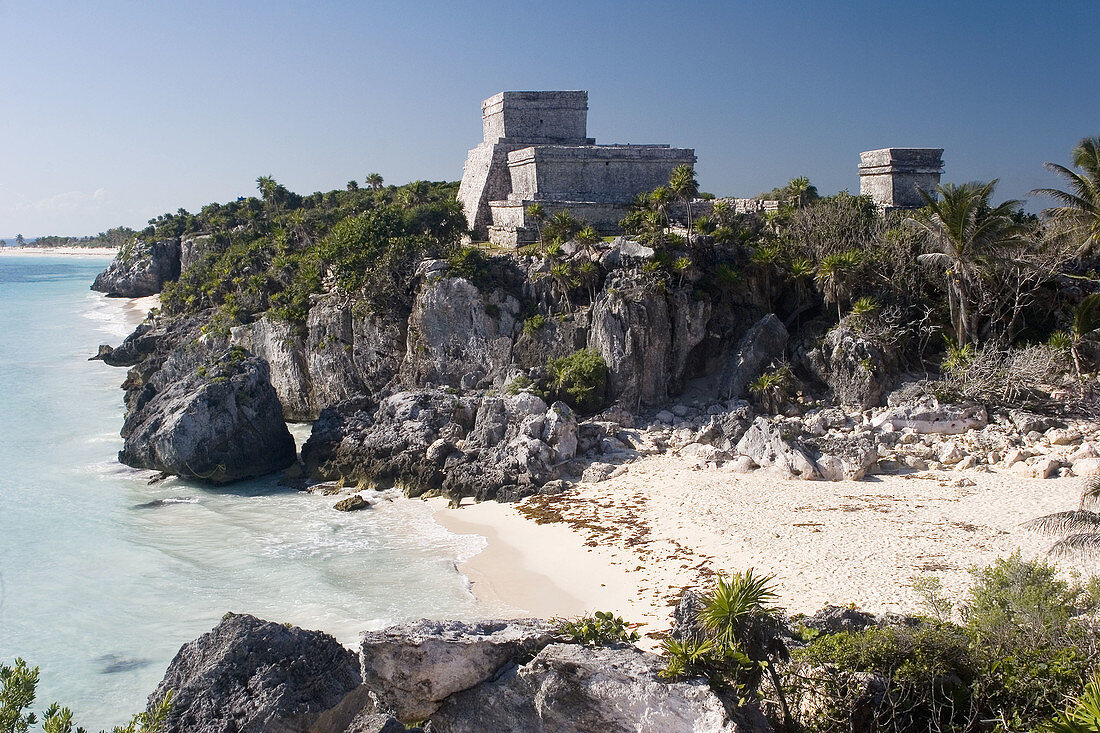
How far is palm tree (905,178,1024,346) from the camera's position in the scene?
701 inches

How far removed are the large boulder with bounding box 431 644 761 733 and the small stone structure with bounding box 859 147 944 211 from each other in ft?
63.7

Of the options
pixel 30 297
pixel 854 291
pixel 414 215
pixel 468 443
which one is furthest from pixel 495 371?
pixel 30 297

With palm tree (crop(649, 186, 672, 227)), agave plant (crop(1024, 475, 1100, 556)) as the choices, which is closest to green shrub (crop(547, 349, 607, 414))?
palm tree (crop(649, 186, 672, 227))

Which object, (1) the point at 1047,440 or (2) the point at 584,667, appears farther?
(1) the point at 1047,440

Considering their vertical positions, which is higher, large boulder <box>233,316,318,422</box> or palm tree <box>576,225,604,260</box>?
palm tree <box>576,225,604,260</box>

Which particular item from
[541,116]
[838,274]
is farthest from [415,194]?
[838,274]

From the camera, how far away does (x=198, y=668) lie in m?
6.59

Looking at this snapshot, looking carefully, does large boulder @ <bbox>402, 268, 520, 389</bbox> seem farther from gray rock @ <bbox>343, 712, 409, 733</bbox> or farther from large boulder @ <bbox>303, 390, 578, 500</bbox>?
gray rock @ <bbox>343, 712, 409, 733</bbox>

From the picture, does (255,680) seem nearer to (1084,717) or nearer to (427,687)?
(427,687)

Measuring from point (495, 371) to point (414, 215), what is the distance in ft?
20.6

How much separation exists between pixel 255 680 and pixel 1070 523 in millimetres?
8929

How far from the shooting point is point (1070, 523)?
955cm

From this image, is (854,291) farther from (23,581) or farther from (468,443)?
(23,581)

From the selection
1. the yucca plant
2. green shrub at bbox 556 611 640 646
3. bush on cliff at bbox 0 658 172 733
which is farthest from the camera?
green shrub at bbox 556 611 640 646
